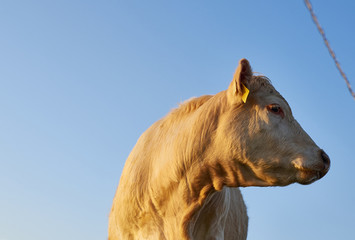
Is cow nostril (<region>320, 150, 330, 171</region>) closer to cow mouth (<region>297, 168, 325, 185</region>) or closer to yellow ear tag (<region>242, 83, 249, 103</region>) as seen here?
cow mouth (<region>297, 168, 325, 185</region>)

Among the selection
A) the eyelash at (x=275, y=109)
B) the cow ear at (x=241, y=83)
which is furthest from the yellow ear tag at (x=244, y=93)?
the eyelash at (x=275, y=109)

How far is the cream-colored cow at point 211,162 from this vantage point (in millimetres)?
4641

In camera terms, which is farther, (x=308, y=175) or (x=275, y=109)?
(x=275, y=109)

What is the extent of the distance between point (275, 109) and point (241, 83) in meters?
0.50

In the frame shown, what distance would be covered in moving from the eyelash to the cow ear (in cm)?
31

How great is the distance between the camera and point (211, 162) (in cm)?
488

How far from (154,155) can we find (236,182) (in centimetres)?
121

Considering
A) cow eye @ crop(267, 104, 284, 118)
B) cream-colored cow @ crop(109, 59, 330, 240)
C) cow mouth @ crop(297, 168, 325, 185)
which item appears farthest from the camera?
cow eye @ crop(267, 104, 284, 118)

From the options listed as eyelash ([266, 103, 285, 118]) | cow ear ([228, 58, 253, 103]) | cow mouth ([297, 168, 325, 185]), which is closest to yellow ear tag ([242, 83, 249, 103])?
cow ear ([228, 58, 253, 103])

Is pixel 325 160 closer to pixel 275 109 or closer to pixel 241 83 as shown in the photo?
pixel 275 109

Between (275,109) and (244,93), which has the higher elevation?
(244,93)

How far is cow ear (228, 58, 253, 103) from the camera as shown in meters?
4.87

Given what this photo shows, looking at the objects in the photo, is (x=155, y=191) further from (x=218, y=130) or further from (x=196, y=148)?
(x=218, y=130)

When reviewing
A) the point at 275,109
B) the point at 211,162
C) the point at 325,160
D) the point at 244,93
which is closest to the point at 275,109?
the point at 275,109
